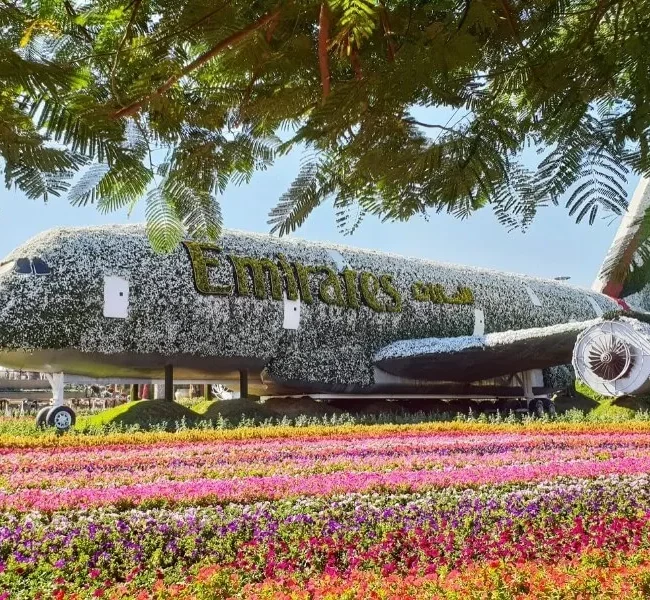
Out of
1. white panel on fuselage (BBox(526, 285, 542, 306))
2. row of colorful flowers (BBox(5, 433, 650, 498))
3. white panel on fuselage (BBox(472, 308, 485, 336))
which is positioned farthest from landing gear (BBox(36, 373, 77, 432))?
white panel on fuselage (BBox(526, 285, 542, 306))

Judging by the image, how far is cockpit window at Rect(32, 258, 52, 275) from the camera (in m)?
11.9

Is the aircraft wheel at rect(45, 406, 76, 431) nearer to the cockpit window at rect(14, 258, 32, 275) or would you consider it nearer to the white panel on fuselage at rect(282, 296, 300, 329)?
the cockpit window at rect(14, 258, 32, 275)

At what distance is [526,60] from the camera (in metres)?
1.48

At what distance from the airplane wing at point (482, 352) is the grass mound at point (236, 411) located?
3.16m

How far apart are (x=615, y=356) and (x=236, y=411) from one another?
25.7 ft

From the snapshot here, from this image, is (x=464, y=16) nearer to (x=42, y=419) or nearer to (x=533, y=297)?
(x=42, y=419)

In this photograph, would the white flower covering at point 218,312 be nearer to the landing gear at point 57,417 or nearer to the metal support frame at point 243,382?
the metal support frame at point 243,382

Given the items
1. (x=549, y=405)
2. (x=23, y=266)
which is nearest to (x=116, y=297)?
(x=23, y=266)

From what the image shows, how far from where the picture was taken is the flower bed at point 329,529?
339cm

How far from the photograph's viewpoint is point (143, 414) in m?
13.1

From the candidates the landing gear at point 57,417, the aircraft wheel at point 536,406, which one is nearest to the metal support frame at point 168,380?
the landing gear at point 57,417

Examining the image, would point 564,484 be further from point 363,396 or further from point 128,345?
point 363,396

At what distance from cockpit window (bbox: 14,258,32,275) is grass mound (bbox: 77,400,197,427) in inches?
113

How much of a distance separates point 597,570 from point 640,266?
295cm
